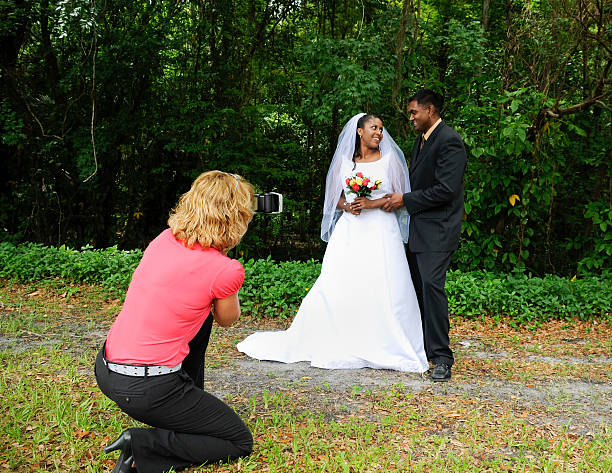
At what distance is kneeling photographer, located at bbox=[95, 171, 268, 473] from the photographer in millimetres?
2678

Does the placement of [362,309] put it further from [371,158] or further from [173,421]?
[173,421]

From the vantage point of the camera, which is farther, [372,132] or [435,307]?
[372,132]

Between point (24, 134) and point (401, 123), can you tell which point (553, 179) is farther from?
point (24, 134)

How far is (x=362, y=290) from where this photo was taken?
4941mm

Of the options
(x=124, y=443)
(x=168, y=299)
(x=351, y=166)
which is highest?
(x=351, y=166)

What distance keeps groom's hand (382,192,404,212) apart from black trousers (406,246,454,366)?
1.74 feet

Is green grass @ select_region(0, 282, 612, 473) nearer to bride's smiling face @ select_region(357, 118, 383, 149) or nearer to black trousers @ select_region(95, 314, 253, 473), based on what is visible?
black trousers @ select_region(95, 314, 253, 473)

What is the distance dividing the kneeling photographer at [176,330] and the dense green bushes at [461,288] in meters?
3.73

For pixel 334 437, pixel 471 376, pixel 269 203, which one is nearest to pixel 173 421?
pixel 334 437

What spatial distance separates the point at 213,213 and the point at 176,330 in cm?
61

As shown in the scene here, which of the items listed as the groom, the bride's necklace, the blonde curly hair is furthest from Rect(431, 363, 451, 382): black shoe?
the blonde curly hair

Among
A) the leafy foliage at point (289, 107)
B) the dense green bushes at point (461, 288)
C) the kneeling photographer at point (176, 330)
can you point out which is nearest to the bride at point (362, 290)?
the dense green bushes at point (461, 288)

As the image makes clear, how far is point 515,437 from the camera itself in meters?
3.37

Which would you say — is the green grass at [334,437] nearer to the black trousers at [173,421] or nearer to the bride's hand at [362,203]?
the black trousers at [173,421]
